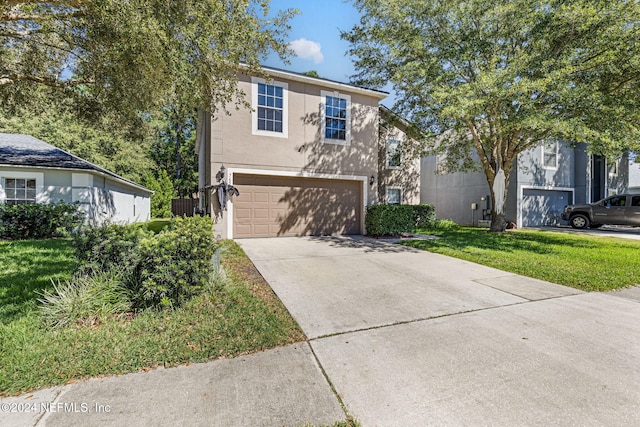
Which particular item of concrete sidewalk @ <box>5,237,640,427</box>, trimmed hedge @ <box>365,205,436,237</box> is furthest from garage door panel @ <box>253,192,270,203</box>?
concrete sidewalk @ <box>5,237,640,427</box>

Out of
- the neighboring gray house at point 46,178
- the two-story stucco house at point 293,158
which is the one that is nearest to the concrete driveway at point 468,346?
the two-story stucco house at point 293,158

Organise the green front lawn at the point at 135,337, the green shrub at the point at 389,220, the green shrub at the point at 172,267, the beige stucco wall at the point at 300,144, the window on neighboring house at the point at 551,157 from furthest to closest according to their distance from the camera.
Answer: the window on neighboring house at the point at 551,157 → the green shrub at the point at 389,220 → the beige stucco wall at the point at 300,144 → the green shrub at the point at 172,267 → the green front lawn at the point at 135,337

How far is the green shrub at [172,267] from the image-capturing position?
3.47 metres

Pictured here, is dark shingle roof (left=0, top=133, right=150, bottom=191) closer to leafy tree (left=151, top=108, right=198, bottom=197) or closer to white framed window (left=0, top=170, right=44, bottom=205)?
white framed window (left=0, top=170, right=44, bottom=205)

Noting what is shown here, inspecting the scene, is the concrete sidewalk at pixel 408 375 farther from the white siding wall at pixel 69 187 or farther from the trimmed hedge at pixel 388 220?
the white siding wall at pixel 69 187

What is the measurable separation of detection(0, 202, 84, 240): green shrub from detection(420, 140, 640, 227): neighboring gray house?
15.5 metres

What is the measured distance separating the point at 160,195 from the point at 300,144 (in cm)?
1737

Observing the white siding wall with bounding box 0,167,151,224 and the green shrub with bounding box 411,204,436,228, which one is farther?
the green shrub with bounding box 411,204,436,228

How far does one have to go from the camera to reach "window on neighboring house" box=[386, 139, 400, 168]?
14484 mm

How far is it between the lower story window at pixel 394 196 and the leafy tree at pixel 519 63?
14.0 feet

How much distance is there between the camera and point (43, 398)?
7.15ft

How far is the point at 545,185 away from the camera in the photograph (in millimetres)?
15008

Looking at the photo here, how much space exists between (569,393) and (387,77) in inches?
454

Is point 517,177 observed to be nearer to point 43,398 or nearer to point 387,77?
point 387,77
